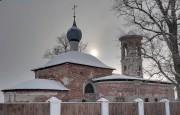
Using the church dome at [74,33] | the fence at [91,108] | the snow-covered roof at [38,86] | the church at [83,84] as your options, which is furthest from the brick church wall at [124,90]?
the church dome at [74,33]

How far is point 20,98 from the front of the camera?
17.5 meters

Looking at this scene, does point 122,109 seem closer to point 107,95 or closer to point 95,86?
point 107,95

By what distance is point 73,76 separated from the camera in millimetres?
20500

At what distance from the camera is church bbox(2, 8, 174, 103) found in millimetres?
17672

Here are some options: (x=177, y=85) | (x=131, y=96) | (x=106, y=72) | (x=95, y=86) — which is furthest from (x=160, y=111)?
(x=106, y=72)

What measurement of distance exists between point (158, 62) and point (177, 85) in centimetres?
175

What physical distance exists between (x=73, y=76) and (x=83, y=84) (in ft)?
3.81

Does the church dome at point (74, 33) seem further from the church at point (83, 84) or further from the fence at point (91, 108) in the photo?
the fence at point (91, 108)

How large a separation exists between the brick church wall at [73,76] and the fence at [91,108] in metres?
6.72

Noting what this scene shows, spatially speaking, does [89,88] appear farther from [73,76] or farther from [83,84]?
[73,76]

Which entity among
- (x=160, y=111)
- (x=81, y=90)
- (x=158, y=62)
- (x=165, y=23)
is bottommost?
(x=160, y=111)

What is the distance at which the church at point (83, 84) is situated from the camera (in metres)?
17.7

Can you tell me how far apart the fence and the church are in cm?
324

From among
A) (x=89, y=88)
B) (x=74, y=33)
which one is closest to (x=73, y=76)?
(x=89, y=88)
